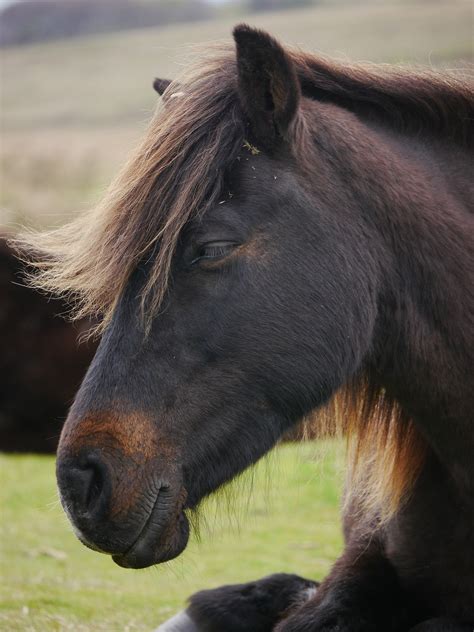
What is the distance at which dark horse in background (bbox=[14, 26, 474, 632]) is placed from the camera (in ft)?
9.59

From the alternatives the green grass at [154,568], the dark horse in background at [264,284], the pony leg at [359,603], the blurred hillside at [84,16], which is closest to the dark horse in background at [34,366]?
the green grass at [154,568]

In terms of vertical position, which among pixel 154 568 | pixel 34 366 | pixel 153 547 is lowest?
pixel 34 366

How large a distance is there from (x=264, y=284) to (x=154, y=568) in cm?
272

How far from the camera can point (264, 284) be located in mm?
3049

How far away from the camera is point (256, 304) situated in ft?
9.97

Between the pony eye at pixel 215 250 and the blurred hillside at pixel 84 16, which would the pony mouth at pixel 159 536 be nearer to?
the pony eye at pixel 215 250

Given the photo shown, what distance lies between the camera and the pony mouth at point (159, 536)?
291 cm

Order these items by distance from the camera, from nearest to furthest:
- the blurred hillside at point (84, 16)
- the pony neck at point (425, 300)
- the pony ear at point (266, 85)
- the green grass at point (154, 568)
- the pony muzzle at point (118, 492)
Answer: the pony muzzle at point (118, 492) < the pony ear at point (266, 85) < the pony neck at point (425, 300) < the green grass at point (154, 568) < the blurred hillside at point (84, 16)

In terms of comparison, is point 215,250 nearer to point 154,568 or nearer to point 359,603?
point 359,603

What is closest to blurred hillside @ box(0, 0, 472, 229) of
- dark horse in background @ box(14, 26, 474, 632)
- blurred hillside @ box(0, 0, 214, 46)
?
blurred hillside @ box(0, 0, 214, 46)

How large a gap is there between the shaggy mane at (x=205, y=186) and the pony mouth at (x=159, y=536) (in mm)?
614

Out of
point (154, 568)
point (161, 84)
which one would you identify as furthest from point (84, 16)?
point (161, 84)

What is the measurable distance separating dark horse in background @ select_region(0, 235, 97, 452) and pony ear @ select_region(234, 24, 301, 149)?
6508 millimetres

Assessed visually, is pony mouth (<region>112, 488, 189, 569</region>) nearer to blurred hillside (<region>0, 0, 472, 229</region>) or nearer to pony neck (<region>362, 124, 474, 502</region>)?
pony neck (<region>362, 124, 474, 502</region>)
